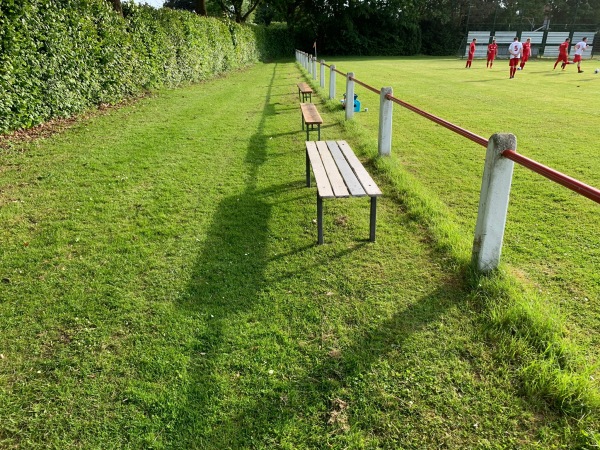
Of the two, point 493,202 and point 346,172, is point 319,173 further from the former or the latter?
point 493,202

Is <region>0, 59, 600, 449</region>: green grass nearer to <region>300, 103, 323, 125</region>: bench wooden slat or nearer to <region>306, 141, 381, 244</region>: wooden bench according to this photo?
<region>306, 141, 381, 244</region>: wooden bench

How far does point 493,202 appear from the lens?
2.97 m

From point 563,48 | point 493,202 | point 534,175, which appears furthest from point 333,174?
point 563,48

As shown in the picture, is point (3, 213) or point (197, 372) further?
point (3, 213)

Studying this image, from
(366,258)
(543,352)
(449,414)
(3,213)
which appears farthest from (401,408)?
(3,213)

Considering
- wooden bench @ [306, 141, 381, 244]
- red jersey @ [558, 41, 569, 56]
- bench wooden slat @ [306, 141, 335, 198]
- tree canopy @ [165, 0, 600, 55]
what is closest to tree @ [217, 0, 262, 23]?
tree canopy @ [165, 0, 600, 55]

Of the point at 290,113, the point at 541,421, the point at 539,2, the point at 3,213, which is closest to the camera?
the point at 541,421

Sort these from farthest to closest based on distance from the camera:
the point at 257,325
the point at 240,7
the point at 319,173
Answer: the point at 240,7, the point at 319,173, the point at 257,325

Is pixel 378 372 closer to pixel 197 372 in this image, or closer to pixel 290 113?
pixel 197 372

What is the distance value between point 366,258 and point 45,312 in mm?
2584

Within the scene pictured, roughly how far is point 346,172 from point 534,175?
3.07 m

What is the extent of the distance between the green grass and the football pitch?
0.09 m

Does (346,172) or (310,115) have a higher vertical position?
(310,115)

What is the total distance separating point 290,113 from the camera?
1036 cm
